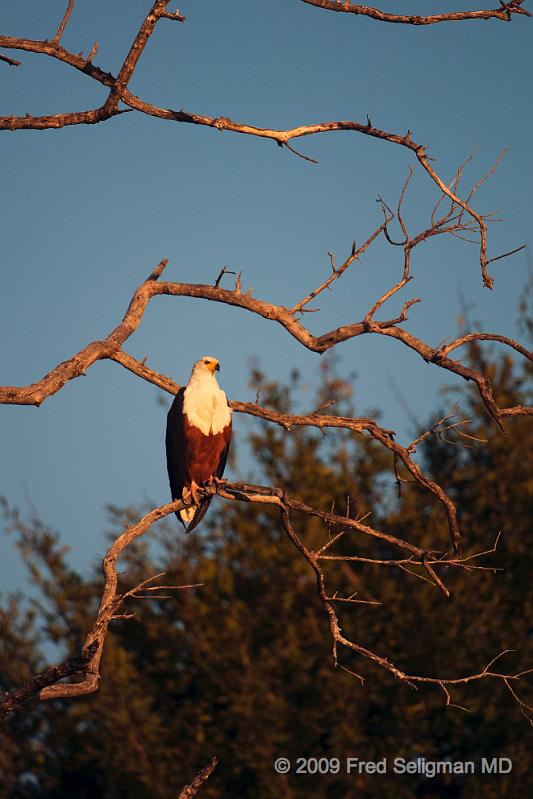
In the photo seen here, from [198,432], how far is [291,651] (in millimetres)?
11919

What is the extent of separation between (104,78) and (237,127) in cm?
87

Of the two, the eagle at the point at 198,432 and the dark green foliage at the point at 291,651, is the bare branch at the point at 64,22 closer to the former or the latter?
the eagle at the point at 198,432

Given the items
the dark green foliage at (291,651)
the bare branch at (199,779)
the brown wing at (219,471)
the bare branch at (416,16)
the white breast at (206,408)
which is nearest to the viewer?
the bare branch at (199,779)

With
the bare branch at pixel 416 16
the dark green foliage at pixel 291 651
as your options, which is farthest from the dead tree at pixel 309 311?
the dark green foliage at pixel 291 651

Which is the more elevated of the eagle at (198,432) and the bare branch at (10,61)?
the bare branch at (10,61)

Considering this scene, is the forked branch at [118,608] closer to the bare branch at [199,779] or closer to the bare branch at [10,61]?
the bare branch at [199,779]

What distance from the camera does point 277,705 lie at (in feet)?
61.1

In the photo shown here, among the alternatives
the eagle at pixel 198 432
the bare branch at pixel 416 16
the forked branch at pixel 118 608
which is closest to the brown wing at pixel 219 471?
the eagle at pixel 198 432

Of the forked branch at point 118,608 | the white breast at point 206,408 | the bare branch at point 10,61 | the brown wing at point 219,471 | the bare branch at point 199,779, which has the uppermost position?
the bare branch at point 10,61

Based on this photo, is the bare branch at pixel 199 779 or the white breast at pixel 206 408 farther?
the white breast at pixel 206 408

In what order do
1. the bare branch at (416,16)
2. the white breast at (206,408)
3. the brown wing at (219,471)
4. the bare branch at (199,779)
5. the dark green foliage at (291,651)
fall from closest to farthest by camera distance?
the bare branch at (199,779)
the bare branch at (416,16)
the white breast at (206,408)
the brown wing at (219,471)
the dark green foliage at (291,651)

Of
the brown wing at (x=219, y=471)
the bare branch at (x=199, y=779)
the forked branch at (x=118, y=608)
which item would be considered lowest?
the bare branch at (x=199, y=779)

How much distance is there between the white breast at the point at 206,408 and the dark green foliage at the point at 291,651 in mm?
11238

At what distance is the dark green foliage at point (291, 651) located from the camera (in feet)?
60.8
